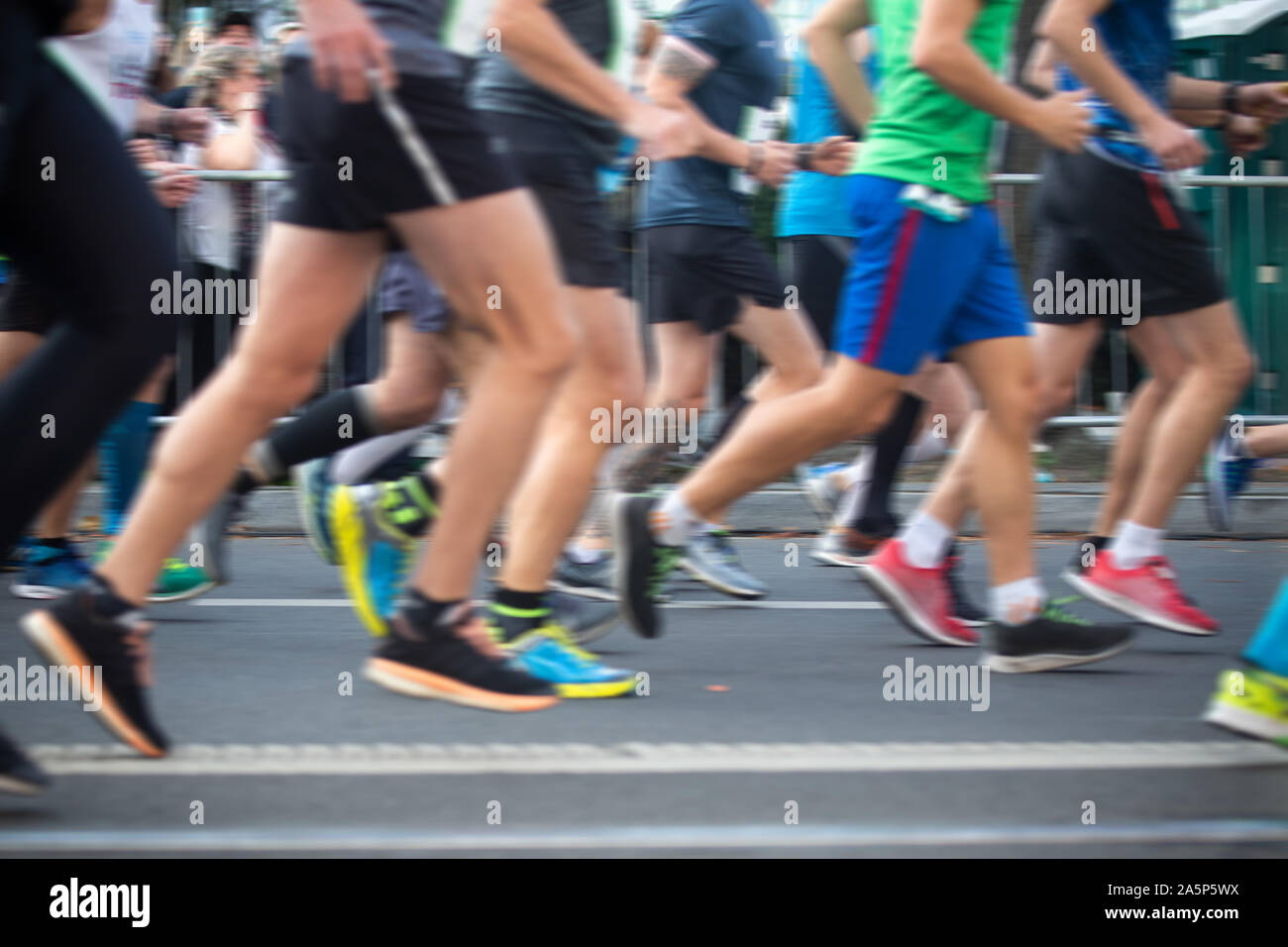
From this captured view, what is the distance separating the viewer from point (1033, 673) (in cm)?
406

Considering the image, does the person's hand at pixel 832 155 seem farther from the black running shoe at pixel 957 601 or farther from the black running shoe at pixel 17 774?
the black running shoe at pixel 17 774

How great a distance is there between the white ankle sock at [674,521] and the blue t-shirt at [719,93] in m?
1.27

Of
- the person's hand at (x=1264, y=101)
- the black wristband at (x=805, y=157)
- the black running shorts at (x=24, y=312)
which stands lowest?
the black running shorts at (x=24, y=312)

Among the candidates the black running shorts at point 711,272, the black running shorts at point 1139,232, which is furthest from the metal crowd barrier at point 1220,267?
the black running shorts at point 1139,232

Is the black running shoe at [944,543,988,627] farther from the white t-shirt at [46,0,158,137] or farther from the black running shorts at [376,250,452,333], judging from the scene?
the white t-shirt at [46,0,158,137]

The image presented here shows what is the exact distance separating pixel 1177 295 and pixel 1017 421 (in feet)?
2.32

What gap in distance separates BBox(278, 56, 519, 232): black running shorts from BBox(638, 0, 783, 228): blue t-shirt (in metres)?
1.72

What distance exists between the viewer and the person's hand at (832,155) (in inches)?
185

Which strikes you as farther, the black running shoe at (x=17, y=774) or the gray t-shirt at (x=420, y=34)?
the gray t-shirt at (x=420, y=34)

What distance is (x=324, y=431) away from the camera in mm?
4562

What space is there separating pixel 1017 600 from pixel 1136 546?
0.73 metres

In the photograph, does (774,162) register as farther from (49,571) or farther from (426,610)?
(49,571)

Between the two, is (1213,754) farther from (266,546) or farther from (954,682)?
(266,546)
